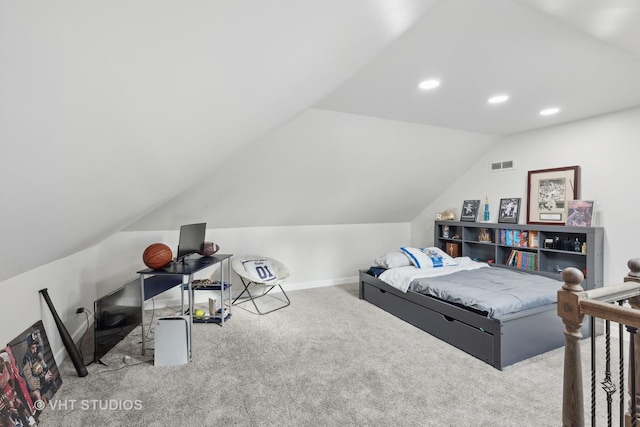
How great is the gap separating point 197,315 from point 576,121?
15.3ft

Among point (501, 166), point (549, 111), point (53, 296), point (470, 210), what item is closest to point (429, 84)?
point (549, 111)

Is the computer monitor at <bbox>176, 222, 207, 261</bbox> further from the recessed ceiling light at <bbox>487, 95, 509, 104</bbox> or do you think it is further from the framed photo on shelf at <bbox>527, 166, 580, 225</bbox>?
the framed photo on shelf at <bbox>527, 166, 580, 225</bbox>

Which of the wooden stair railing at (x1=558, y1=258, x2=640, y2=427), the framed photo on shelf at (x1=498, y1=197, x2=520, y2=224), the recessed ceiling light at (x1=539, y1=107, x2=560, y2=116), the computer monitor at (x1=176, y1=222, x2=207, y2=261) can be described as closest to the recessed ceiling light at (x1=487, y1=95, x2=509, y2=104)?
the recessed ceiling light at (x1=539, y1=107, x2=560, y2=116)

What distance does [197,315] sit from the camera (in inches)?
136

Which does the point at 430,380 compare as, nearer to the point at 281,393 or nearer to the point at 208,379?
the point at 281,393

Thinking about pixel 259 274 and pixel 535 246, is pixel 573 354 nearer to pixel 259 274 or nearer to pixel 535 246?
pixel 535 246

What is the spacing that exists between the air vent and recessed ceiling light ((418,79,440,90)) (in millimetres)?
2255

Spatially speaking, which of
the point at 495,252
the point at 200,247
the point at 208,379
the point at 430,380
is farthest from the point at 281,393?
the point at 495,252

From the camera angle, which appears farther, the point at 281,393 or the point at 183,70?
the point at 281,393

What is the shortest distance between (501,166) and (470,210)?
72 cm

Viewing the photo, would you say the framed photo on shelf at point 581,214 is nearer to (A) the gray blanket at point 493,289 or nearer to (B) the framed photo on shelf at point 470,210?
(A) the gray blanket at point 493,289

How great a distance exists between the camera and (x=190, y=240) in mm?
3312

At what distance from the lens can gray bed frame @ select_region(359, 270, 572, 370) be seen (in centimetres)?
247

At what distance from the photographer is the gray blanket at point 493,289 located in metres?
2.59
